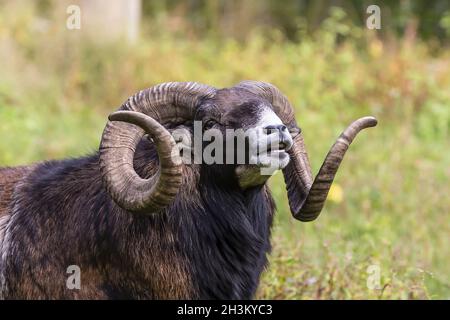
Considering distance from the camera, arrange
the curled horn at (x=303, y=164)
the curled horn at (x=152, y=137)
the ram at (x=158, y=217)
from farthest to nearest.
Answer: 1. the curled horn at (x=303, y=164)
2. the ram at (x=158, y=217)
3. the curled horn at (x=152, y=137)

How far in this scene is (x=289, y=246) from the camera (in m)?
9.07

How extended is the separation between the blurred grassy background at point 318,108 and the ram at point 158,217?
1381mm

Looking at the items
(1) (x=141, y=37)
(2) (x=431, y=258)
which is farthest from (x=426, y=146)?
(1) (x=141, y=37)

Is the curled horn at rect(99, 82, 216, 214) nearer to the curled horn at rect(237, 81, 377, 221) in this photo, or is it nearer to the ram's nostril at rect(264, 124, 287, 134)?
the curled horn at rect(237, 81, 377, 221)

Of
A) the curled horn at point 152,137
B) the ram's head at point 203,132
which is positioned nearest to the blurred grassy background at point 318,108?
the ram's head at point 203,132

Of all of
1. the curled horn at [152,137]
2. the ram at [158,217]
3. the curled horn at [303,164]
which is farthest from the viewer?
the curled horn at [303,164]

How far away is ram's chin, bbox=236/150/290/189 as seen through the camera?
6539 millimetres

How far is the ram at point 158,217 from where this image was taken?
22.4 ft

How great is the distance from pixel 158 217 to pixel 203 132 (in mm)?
676

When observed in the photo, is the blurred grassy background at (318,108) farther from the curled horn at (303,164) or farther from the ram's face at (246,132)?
Result: the ram's face at (246,132)

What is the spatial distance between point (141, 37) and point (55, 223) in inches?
465

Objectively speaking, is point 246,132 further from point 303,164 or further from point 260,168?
point 303,164

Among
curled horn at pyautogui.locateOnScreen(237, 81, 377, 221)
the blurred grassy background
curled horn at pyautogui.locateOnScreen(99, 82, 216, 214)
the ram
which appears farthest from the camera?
the blurred grassy background

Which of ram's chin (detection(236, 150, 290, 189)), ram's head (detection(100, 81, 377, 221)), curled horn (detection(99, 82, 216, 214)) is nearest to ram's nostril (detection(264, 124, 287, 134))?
ram's head (detection(100, 81, 377, 221))
